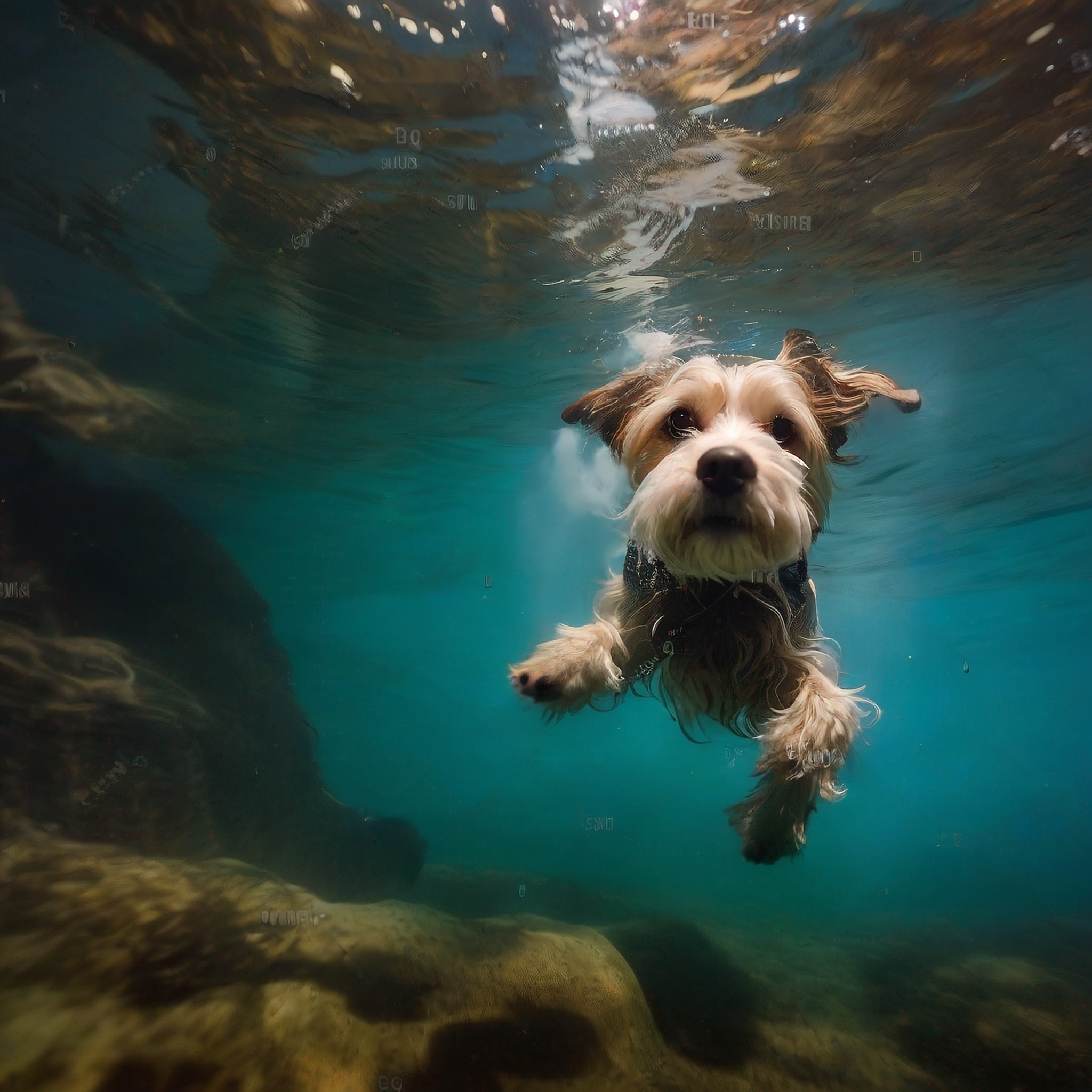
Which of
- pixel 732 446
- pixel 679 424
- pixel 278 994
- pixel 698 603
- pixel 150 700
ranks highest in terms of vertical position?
pixel 679 424

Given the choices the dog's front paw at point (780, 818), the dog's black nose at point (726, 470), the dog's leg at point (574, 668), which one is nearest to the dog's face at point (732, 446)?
the dog's black nose at point (726, 470)

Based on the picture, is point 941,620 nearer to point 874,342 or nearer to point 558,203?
point 874,342

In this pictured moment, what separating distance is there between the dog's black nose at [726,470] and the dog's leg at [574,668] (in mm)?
1504

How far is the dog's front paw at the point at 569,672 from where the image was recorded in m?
3.52

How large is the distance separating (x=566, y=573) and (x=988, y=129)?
28.3 metres

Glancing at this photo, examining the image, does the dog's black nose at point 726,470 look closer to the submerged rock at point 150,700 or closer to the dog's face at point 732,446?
the dog's face at point 732,446

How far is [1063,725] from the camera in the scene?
5672 cm

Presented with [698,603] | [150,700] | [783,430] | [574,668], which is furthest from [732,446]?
Result: [150,700]

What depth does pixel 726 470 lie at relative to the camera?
262cm

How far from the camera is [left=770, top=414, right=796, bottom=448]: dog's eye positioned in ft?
10.7

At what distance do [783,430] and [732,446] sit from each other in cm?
83

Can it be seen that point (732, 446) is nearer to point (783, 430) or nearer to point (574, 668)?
point (783, 430)

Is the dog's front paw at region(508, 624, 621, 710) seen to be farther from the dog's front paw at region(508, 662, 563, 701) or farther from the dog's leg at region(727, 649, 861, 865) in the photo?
the dog's leg at region(727, 649, 861, 865)

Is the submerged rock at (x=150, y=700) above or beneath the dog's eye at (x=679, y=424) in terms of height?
beneath
